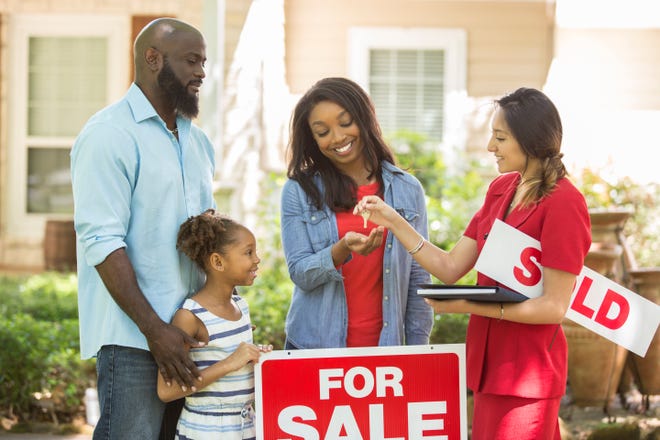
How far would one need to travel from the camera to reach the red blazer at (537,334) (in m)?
3.01

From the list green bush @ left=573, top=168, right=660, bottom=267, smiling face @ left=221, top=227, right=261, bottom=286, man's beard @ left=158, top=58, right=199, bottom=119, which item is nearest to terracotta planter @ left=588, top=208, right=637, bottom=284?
green bush @ left=573, top=168, right=660, bottom=267

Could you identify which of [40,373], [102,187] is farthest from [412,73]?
[102,187]

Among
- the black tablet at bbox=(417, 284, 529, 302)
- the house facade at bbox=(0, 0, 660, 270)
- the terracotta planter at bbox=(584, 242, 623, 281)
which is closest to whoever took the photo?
the black tablet at bbox=(417, 284, 529, 302)

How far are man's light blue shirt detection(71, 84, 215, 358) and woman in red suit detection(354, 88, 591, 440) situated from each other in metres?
0.66

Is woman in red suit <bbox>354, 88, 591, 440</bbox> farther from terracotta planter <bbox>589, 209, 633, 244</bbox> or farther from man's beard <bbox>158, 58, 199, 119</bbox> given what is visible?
terracotta planter <bbox>589, 209, 633, 244</bbox>

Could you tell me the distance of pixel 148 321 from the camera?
287 centimetres

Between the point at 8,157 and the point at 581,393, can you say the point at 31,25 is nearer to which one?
the point at 8,157

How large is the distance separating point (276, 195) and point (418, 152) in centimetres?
190

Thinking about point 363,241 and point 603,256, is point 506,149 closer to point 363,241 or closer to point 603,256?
point 363,241

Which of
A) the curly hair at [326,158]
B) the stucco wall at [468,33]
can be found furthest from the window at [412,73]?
the curly hair at [326,158]

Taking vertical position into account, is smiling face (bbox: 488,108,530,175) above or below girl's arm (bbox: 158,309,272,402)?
above

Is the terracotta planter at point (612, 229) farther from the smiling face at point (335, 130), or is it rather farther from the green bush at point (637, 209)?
the smiling face at point (335, 130)

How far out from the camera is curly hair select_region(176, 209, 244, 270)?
305 centimetres

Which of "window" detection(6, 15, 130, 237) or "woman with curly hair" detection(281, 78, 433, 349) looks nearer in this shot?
"woman with curly hair" detection(281, 78, 433, 349)
